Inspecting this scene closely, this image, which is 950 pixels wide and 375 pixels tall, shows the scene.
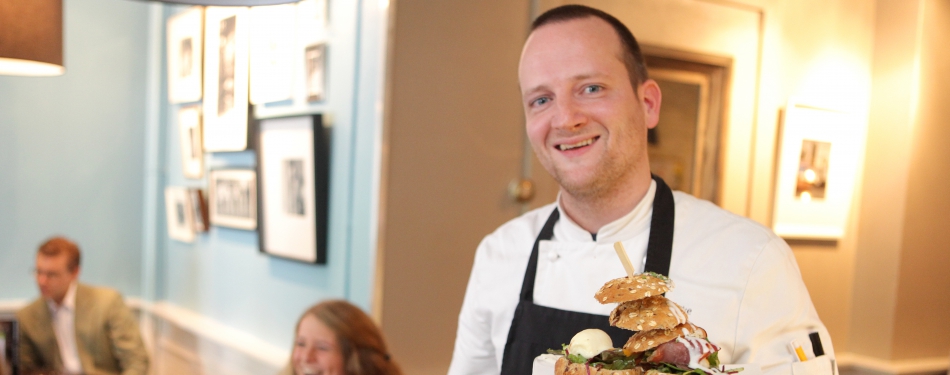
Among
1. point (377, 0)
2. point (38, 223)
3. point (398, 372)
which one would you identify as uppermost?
point (377, 0)

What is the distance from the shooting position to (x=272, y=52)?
8.55 ft

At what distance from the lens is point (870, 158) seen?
3533 mm

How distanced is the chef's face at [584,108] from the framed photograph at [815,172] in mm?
2107

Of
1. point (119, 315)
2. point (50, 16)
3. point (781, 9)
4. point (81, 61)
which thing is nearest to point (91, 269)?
point (119, 315)

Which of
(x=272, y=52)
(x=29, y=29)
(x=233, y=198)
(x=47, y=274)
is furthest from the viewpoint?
(x=233, y=198)

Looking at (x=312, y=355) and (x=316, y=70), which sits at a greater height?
(x=316, y=70)

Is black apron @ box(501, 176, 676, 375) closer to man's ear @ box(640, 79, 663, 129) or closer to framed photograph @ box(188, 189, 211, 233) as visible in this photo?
man's ear @ box(640, 79, 663, 129)

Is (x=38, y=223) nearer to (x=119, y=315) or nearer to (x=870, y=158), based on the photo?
(x=119, y=315)

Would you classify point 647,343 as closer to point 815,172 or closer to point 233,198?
point 233,198

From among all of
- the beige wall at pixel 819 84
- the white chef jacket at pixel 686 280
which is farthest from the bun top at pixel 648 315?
the beige wall at pixel 819 84

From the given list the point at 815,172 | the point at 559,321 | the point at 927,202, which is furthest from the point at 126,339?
the point at 927,202

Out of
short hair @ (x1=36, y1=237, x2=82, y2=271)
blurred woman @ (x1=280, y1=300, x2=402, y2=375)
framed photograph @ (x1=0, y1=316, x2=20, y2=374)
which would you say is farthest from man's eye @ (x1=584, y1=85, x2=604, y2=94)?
framed photograph @ (x1=0, y1=316, x2=20, y2=374)

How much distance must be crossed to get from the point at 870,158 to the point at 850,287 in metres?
0.62

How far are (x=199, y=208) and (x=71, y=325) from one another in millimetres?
566
